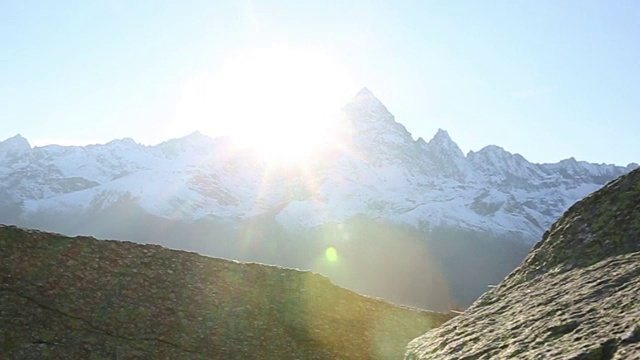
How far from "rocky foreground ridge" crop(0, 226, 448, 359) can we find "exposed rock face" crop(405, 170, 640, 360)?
404 inches

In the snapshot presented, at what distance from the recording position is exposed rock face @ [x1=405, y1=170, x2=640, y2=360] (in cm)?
738

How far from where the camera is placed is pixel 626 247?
1034 cm

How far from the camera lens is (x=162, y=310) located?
832 inches

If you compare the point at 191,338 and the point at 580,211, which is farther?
the point at 191,338

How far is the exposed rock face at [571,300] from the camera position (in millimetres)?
7383

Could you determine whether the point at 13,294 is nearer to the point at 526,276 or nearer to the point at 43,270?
the point at 43,270

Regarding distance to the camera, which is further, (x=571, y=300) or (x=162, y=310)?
(x=162, y=310)

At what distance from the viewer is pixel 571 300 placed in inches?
355

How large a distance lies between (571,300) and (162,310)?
16.5m

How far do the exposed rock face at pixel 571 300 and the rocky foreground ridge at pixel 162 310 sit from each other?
33.7 ft

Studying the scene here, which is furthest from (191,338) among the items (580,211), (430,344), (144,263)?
(580,211)

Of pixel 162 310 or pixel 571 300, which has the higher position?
pixel 162 310

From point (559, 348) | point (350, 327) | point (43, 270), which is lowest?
point (559, 348)

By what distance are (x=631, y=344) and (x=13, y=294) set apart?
791 inches
